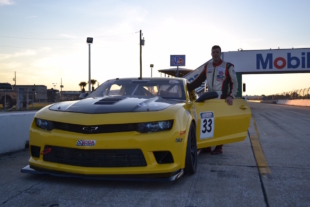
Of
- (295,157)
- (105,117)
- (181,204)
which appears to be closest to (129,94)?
(105,117)

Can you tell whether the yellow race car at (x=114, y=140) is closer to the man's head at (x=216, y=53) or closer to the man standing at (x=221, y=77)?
the man standing at (x=221, y=77)

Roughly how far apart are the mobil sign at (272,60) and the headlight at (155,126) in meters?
28.9

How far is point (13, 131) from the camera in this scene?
630 cm

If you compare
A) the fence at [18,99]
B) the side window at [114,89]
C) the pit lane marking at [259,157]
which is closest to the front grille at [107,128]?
the side window at [114,89]

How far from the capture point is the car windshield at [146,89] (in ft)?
16.7

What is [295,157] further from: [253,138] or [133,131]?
[133,131]

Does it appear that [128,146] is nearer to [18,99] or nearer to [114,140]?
[114,140]

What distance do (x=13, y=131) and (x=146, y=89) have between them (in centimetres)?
267

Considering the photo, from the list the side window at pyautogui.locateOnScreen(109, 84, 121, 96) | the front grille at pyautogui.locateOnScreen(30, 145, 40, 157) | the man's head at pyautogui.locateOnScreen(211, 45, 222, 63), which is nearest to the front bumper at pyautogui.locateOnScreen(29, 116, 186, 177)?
the front grille at pyautogui.locateOnScreen(30, 145, 40, 157)

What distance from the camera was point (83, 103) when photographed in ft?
14.1

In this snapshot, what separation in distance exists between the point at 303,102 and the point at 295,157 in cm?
3808

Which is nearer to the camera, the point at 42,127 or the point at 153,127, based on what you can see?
the point at 153,127

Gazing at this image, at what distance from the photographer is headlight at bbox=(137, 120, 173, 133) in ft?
12.1

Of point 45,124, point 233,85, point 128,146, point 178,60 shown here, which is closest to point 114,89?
point 45,124
